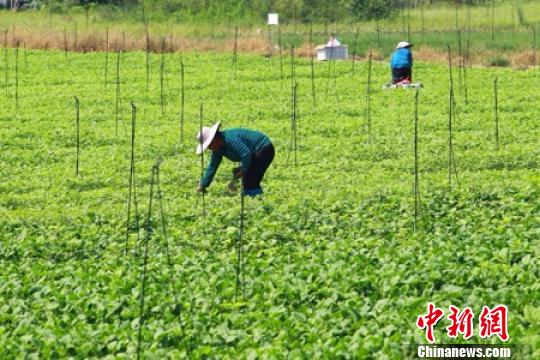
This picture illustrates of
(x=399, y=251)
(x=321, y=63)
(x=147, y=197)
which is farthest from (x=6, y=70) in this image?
(x=399, y=251)

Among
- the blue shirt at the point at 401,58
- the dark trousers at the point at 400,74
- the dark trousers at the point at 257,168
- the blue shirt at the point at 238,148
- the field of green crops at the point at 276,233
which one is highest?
the blue shirt at the point at 401,58

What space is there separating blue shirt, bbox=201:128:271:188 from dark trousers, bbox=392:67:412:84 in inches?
571

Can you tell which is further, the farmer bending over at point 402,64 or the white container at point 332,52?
the white container at point 332,52

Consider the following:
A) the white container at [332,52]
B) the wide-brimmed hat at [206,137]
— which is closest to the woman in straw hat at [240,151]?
the wide-brimmed hat at [206,137]

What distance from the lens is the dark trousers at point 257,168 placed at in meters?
17.0

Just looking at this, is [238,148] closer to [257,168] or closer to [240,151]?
[240,151]

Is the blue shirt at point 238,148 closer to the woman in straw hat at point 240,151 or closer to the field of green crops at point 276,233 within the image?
the woman in straw hat at point 240,151

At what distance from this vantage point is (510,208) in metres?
15.6

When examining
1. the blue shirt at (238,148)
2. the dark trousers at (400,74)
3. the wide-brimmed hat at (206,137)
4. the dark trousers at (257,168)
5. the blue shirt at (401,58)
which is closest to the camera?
the wide-brimmed hat at (206,137)

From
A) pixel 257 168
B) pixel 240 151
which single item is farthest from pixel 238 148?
pixel 257 168

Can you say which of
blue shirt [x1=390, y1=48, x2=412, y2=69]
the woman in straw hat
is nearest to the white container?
blue shirt [x1=390, y1=48, x2=412, y2=69]

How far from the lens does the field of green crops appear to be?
34.9ft

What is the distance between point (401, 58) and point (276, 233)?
53.4 feet

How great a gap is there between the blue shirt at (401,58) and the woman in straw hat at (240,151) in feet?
45.0
